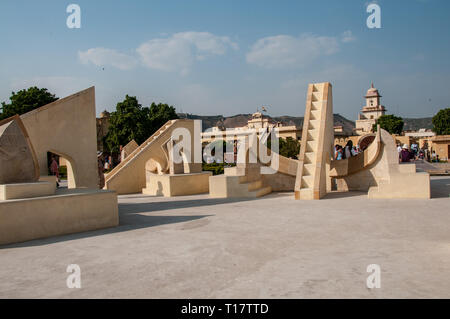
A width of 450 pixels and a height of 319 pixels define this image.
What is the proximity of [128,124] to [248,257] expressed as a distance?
111 feet

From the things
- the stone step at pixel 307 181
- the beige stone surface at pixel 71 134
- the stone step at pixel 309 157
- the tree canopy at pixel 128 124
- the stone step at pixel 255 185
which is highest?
the tree canopy at pixel 128 124

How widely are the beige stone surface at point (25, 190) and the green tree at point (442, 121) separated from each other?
67314mm

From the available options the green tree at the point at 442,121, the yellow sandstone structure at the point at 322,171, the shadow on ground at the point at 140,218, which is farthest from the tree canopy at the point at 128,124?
the green tree at the point at 442,121

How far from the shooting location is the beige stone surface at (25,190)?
6.41 meters

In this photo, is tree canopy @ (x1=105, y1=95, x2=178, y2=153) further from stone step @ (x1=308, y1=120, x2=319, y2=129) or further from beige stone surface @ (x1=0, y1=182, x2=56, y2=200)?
beige stone surface @ (x1=0, y1=182, x2=56, y2=200)

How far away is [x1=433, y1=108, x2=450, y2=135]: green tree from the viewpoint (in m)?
61.4

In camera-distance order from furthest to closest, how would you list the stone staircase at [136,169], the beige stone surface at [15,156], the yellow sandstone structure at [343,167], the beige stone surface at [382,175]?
the stone staircase at [136,169] → the yellow sandstone structure at [343,167] → the beige stone surface at [382,175] → the beige stone surface at [15,156]

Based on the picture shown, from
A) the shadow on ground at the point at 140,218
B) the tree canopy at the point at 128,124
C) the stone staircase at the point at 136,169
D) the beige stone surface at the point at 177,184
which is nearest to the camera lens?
the shadow on ground at the point at 140,218

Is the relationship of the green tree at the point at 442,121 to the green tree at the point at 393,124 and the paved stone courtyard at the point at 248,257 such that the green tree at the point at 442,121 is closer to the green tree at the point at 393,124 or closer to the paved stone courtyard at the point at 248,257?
the green tree at the point at 393,124

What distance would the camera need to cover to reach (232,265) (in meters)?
4.46

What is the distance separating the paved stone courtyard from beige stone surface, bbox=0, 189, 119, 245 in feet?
0.97

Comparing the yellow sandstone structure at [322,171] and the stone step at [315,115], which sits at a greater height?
the stone step at [315,115]

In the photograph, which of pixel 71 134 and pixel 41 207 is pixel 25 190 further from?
pixel 71 134
